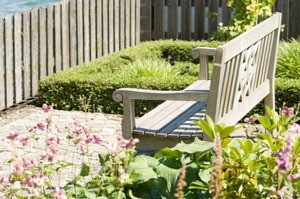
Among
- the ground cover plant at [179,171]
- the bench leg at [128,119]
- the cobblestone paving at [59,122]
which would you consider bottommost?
the cobblestone paving at [59,122]

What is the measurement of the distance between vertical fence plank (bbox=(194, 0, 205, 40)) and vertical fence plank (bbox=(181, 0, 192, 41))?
0.12 meters

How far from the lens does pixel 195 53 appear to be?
798 cm

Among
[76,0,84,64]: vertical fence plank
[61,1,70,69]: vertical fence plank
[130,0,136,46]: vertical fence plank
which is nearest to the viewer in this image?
[61,1,70,69]: vertical fence plank

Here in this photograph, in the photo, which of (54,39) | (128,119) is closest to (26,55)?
(54,39)

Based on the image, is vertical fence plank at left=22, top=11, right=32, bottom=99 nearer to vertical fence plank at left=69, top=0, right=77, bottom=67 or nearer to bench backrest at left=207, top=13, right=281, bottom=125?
vertical fence plank at left=69, top=0, right=77, bottom=67

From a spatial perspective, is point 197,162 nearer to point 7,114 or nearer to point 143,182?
point 143,182

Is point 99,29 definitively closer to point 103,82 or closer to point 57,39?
point 57,39

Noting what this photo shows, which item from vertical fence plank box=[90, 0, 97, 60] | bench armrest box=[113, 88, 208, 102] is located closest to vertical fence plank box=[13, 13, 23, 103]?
vertical fence plank box=[90, 0, 97, 60]

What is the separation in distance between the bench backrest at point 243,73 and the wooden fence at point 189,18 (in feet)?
19.0

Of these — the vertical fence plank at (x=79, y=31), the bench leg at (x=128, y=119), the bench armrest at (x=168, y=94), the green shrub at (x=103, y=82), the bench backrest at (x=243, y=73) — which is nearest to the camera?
the bench backrest at (x=243, y=73)

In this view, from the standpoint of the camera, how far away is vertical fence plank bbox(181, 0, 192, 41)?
13.5 metres

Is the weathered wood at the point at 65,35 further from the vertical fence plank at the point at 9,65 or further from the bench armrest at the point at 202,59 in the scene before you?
the bench armrest at the point at 202,59

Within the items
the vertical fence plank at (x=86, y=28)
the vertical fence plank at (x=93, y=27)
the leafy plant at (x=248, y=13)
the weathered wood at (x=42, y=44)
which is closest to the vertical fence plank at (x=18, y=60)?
the weathered wood at (x=42, y=44)

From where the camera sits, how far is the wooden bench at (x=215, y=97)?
5.72 metres
